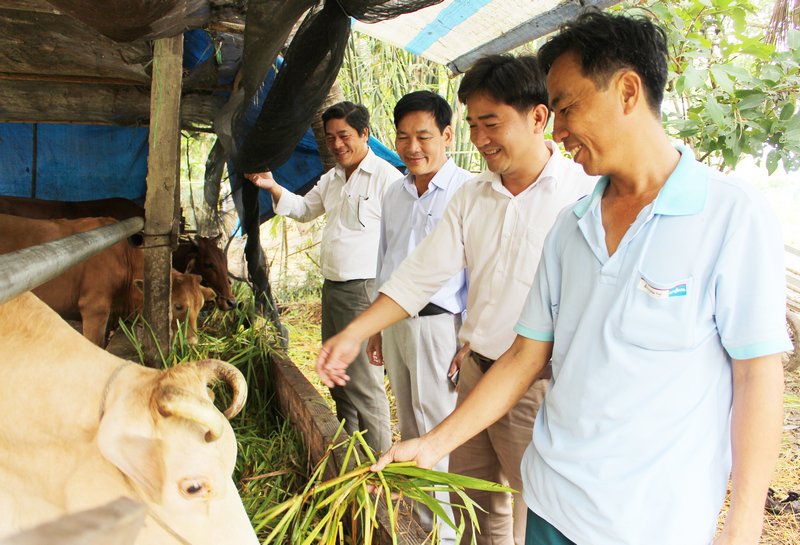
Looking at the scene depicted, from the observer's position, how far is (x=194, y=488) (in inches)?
45.6

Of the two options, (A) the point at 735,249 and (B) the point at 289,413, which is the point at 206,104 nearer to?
(B) the point at 289,413

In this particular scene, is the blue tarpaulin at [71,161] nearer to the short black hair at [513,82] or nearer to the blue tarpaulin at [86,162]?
the blue tarpaulin at [86,162]

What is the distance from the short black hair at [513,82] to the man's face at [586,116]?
0.72 m

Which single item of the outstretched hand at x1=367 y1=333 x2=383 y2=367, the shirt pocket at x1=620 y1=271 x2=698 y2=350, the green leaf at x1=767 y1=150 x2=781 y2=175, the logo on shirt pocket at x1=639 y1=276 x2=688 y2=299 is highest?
the green leaf at x1=767 y1=150 x2=781 y2=175

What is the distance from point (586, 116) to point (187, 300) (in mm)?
3168

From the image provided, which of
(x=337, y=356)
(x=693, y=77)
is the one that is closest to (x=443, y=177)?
(x=693, y=77)

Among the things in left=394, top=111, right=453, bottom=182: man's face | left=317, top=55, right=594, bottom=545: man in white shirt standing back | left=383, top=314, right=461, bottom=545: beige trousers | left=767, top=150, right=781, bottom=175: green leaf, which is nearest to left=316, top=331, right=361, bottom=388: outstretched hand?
left=317, top=55, right=594, bottom=545: man in white shirt standing back

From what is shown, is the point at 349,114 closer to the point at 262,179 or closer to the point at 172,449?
the point at 262,179

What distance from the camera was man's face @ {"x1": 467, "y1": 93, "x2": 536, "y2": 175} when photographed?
2.23 m

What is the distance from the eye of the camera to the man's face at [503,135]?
223 cm

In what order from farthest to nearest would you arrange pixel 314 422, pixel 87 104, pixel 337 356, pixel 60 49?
pixel 87 104, pixel 60 49, pixel 314 422, pixel 337 356

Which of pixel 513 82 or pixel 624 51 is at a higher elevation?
pixel 513 82

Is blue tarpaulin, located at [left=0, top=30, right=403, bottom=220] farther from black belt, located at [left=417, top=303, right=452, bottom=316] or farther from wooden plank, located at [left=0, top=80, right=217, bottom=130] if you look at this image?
black belt, located at [left=417, top=303, right=452, bottom=316]

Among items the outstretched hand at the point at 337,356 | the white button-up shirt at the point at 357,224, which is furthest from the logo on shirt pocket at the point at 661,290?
the white button-up shirt at the point at 357,224
